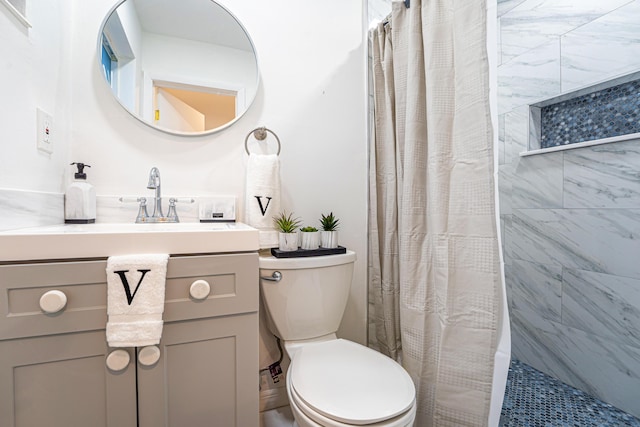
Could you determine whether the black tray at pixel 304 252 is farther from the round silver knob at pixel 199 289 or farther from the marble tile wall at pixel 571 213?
the marble tile wall at pixel 571 213

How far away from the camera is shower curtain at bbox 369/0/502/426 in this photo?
A: 938mm

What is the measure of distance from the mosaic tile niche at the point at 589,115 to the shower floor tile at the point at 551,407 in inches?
52.7

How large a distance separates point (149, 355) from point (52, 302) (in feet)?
0.83

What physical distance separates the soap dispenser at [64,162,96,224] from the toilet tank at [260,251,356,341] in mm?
709

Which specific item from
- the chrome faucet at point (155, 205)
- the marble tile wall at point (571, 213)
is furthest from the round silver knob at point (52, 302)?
the marble tile wall at point (571, 213)

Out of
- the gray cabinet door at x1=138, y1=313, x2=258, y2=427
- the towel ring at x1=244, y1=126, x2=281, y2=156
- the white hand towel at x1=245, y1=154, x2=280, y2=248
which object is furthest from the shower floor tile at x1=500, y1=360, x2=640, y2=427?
the towel ring at x1=244, y1=126, x2=281, y2=156

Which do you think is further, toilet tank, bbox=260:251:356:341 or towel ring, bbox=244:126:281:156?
towel ring, bbox=244:126:281:156

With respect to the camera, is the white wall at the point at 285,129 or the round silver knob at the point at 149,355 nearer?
the round silver knob at the point at 149,355

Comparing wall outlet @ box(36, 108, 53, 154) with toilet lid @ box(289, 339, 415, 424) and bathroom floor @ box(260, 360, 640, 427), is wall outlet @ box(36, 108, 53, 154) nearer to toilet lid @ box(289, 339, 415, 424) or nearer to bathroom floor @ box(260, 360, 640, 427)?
toilet lid @ box(289, 339, 415, 424)

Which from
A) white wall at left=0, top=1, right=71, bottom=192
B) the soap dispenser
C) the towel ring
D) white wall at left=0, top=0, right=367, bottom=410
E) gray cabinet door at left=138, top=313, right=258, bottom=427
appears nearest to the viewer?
gray cabinet door at left=138, top=313, right=258, bottom=427

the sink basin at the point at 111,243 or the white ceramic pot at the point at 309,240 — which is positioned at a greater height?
the sink basin at the point at 111,243

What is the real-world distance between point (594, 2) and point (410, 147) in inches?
55.5

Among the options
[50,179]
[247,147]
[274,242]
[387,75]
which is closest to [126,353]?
[274,242]

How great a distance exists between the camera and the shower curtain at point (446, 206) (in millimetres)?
938
